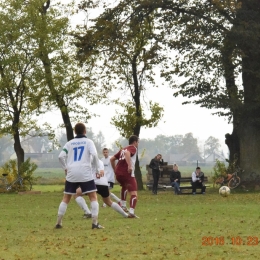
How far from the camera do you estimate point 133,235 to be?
44.7ft

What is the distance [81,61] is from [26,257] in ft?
85.8

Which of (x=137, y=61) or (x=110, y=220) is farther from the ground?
(x=137, y=61)

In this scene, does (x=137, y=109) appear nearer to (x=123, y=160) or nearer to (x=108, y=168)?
(x=108, y=168)

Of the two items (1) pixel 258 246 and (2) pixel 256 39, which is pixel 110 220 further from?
(2) pixel 256 39

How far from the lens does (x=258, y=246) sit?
11672mm

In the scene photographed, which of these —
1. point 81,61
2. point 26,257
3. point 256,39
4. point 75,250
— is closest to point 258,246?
point 75,250

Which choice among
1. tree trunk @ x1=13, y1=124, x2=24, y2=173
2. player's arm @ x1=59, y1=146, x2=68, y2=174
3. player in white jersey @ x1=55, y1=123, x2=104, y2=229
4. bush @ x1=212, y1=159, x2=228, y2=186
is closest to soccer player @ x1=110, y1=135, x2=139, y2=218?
player's arm @ x1=59, y1=146, x2=68, y2=174

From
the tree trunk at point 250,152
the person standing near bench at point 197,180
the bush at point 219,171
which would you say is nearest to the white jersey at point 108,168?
the person standing near bench at point 197,180

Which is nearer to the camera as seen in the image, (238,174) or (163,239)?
(163,239)
